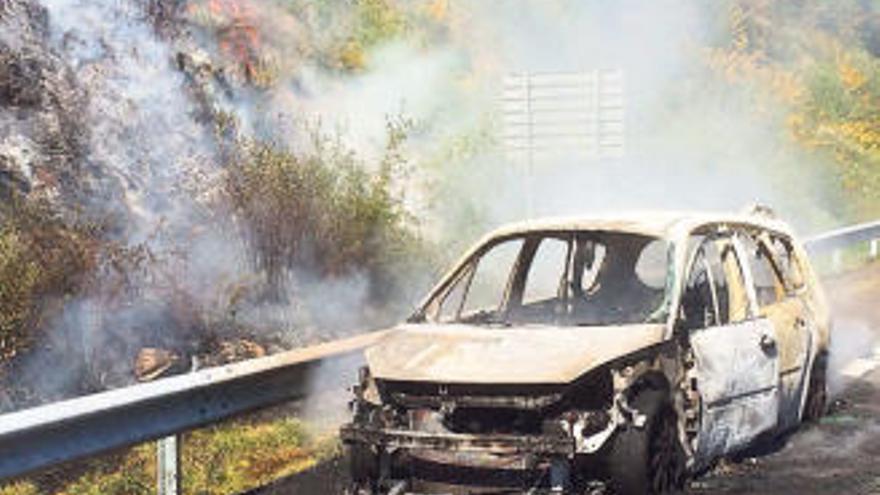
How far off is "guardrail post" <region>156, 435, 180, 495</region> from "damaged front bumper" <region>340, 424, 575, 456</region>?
46.1 inches

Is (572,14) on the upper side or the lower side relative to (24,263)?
upper

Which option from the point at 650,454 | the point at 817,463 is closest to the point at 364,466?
the point at 650,454

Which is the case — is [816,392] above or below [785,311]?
below

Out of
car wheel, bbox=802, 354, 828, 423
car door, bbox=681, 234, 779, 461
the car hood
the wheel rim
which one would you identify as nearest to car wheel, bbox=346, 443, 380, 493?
the car hood

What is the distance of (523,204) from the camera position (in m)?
21.8

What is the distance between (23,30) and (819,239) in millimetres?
11809

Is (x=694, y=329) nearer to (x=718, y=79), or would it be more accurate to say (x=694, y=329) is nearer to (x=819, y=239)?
(x=819, y=239)

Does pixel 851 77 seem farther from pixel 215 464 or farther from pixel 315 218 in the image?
pixel 215 464

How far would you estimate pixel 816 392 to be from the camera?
8.76 m

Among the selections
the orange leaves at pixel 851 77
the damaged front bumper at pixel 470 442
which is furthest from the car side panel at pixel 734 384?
the orange leaves at pixel 851 77

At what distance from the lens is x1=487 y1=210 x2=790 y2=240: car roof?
24.9 ft

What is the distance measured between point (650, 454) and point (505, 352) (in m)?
0.91

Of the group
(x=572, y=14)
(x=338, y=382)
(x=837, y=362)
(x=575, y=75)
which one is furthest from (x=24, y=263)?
(x=572, y=14)

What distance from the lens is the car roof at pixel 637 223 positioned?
758cm
